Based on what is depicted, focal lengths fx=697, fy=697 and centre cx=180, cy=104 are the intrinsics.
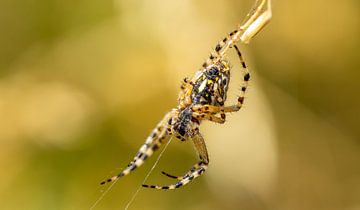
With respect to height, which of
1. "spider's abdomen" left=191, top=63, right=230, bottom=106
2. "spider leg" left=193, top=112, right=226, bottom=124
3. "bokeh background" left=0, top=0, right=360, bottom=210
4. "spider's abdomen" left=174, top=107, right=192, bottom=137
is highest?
"bokeh background" left=0, top=0, right=360, bottom=210

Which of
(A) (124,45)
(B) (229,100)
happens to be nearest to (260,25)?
(B) (229,100)

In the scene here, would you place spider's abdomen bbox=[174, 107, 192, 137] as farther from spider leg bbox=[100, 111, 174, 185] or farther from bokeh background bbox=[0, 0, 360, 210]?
bokeh background bbox=[0, 0, 360, 210]

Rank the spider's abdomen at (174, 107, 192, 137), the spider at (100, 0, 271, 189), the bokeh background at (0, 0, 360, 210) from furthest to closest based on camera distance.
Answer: the bokeh background at (0, 0, 360, 210) → the spider's abdomen at (174, 107, 192, 137) → the spider at (100, 0, 271, 189)

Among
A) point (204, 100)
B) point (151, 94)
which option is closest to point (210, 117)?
point (204, 100)

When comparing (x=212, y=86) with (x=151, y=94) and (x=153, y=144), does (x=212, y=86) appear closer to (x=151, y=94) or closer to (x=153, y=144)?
(x=153, y=144)

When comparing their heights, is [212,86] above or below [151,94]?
below

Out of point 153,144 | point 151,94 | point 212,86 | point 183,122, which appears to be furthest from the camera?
point 151,94

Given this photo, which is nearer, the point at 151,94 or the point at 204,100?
the point at 204,100

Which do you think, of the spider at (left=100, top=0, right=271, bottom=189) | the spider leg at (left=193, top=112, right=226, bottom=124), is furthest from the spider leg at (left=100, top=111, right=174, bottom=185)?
the spider leg at (left=193, top=112, right=226, bottom=124)

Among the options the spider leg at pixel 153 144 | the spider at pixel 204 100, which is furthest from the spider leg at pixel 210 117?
the spider leg at pixel 153 144
